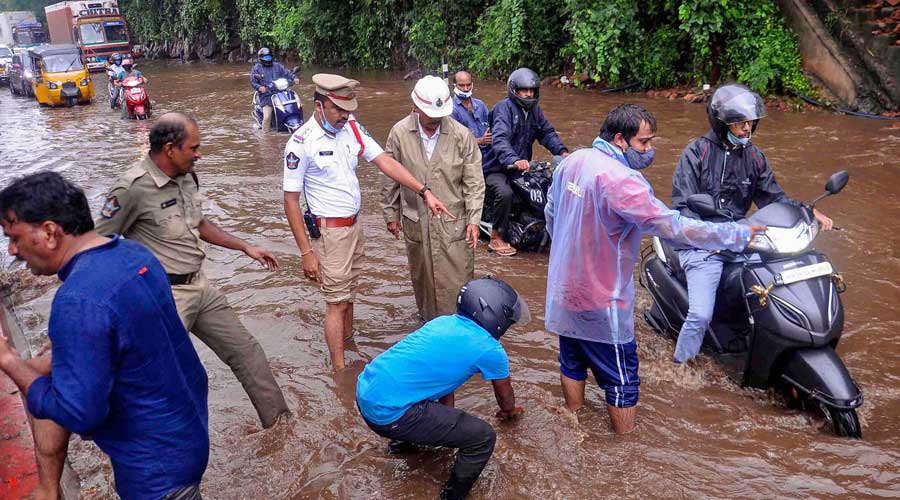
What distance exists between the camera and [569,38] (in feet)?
50.6

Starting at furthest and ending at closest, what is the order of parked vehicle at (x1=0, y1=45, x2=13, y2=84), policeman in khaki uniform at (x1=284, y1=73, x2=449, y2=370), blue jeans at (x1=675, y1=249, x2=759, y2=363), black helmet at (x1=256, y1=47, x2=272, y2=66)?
parked vehicle at (x1=0, y1=45, x2=13, y2=84) < black helmet at (x1=256, y1=47, x2=272, y2=66) < policeman in khaki uniform at (x1=284, y1=73, x2=449, y2=370) < blue jeans at (x1=675, y1=249, x2=759, y2=363)

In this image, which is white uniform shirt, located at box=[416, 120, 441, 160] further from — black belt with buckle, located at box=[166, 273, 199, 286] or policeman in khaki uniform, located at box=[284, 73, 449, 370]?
black belt with buckle, located at box=[166, 273, 199, 286]

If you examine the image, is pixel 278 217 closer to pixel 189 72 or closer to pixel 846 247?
pixel 846 247

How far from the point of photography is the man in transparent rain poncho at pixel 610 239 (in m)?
3.31

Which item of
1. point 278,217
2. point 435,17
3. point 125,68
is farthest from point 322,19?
point 278,217

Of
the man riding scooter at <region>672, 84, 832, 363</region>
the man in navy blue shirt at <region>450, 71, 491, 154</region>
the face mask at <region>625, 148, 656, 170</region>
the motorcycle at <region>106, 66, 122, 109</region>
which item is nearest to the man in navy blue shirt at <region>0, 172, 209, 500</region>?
the face mask at <region>625, 148, 656, 170</region>

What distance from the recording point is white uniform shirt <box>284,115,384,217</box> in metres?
4.38

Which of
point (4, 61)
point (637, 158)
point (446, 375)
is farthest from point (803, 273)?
point (4, 61)

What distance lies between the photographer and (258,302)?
613 cm

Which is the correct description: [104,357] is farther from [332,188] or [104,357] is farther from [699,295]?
[699,295]

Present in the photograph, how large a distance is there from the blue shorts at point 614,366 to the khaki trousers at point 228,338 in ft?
5.66

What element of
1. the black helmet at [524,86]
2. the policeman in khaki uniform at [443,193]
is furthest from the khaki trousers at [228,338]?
the black helmet at [524,86]

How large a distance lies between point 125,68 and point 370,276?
13.7 metres

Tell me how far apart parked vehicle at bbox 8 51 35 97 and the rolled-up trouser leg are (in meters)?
23.4
